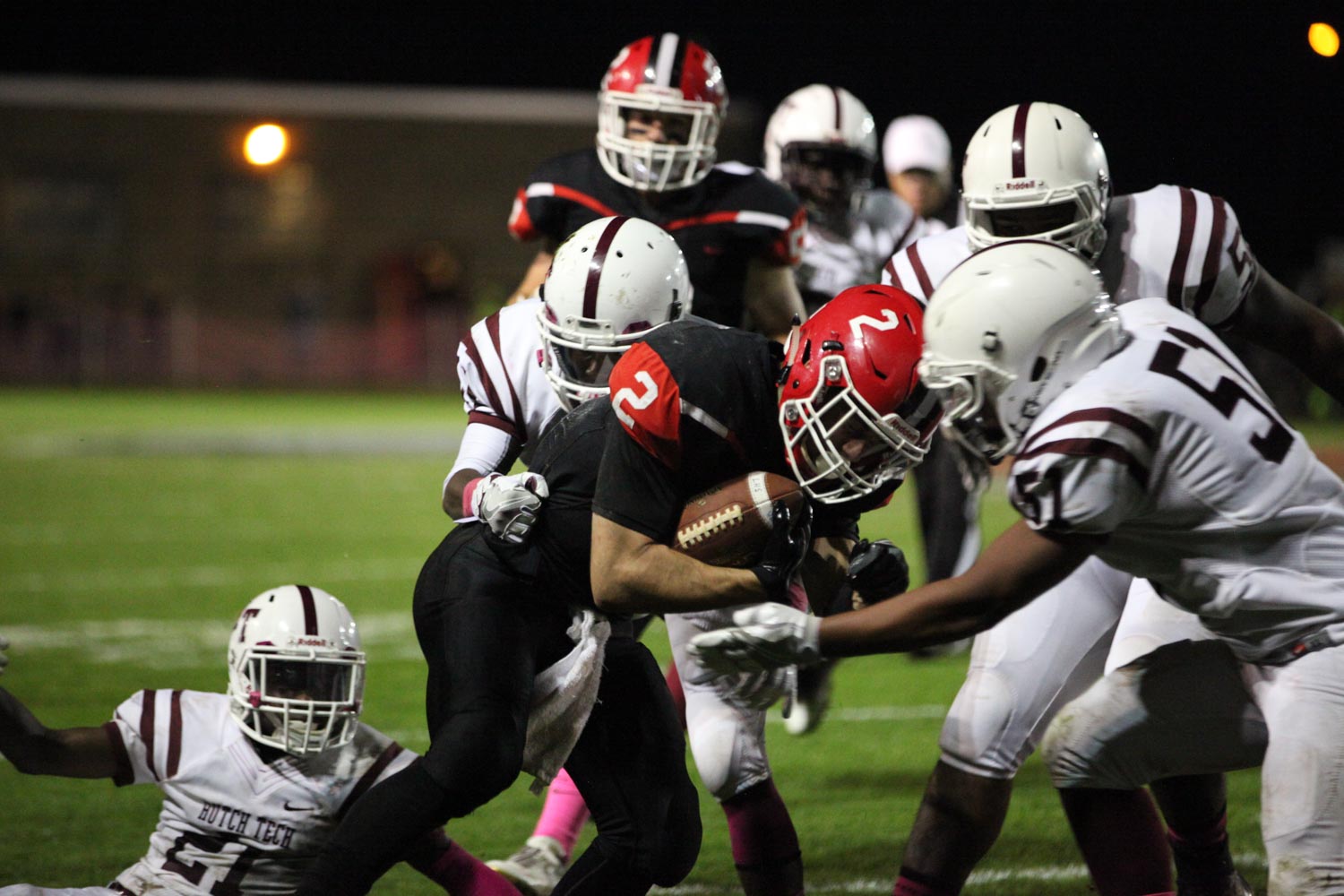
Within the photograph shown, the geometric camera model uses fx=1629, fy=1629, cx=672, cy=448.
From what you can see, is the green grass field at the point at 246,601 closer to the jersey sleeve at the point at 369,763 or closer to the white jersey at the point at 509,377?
the jersey sleeve at the point at 369,763

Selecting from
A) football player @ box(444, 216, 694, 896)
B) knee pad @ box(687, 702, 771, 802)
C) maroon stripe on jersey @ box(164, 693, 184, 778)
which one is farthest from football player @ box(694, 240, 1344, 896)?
maroon stripe on jersey @ box(164, 693, 184, 778)

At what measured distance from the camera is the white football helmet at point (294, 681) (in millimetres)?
3338

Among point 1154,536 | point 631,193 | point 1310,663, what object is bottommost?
point 1310,663

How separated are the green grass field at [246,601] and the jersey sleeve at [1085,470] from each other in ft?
4.91

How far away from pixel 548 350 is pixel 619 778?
88 centimetres

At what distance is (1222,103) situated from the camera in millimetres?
7902

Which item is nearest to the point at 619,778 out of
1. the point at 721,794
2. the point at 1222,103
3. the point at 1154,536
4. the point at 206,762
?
the point at 721,794

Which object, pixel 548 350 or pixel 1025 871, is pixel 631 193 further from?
pixel 1025 871

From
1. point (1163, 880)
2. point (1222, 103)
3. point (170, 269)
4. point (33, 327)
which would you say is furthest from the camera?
point (170, 269)

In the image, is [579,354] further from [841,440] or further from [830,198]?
[830,198]

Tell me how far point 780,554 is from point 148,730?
4.72 feet

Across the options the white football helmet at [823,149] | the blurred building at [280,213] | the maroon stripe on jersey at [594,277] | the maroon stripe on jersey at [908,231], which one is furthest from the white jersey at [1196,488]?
the blurred building at [280,213]

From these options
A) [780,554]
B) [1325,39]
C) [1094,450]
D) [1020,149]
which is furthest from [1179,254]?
[780,554]

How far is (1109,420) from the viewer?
249cm
